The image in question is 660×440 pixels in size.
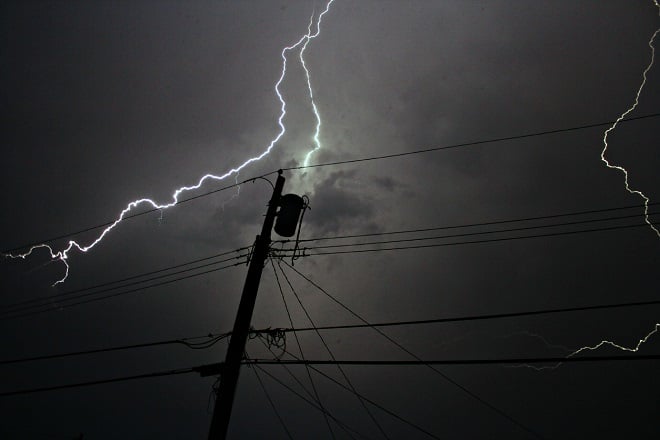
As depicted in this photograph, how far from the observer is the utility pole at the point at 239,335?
18.0 ft

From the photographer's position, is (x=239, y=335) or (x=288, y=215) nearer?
(x=239, y=335)

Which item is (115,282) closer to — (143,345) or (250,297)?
(143,345)

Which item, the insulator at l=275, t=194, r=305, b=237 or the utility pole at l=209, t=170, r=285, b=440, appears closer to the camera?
the utility pole at l=209, t=170, r=285, b=440

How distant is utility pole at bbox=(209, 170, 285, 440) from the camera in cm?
549

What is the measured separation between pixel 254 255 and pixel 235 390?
2.38 metres

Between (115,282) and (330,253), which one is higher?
(330,253)

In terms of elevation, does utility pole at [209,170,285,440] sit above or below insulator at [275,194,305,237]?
below

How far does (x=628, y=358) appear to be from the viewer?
391 cm

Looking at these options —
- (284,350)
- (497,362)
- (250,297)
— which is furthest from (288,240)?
(497,362)

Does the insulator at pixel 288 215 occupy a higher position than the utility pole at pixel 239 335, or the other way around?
the insulator at pixel 288 215

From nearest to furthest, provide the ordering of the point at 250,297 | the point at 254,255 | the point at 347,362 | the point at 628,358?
1. the point at 628,358
2. the point at 347,362
3. the point at 250,297
4. the point at 254,255

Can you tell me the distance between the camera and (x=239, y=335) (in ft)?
20.1

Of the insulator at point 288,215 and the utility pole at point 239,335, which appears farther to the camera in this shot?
the insulator at point 288,215

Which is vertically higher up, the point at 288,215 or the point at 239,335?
the point at 288,215
